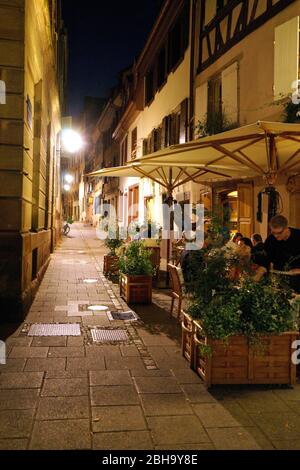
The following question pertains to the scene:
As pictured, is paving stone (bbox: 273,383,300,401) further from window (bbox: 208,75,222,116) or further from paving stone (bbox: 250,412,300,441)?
window (bbox: 208,75,222,116)

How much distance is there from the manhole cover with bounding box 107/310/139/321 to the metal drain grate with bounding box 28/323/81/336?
0.79 metres

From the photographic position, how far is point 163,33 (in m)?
17.4

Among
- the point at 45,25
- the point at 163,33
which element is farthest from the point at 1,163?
the point at 163,33

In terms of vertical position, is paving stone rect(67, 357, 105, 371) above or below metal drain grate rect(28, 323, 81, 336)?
below

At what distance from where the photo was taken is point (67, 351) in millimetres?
5906

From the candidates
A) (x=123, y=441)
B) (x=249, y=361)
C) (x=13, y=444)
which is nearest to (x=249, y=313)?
(x=249, y=361)

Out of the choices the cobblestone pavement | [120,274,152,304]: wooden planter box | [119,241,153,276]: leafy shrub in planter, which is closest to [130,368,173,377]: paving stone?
the cobblestone pavement

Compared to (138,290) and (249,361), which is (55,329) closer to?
(138,290)

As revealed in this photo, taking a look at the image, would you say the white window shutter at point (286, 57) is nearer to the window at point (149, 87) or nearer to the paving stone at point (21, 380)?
the paving stone at point (21, 380)

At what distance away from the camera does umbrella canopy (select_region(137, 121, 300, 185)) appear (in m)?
5.79

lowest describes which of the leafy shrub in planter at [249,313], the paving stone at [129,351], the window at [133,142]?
the paving stone at [129,351]

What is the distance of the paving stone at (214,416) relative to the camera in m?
3.91

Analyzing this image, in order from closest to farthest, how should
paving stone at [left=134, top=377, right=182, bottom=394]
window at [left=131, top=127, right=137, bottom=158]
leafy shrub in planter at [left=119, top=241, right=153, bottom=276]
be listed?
paving stone at [left=134, top=377, right=182, bottom=394] < leafy shrub in planter at [left=119, top=241, right=153, bottom=276] < window at [left=131, top=127, right=137, bottom=158]

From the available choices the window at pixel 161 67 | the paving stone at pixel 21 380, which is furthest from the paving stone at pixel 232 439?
the window at pixel 161 67
